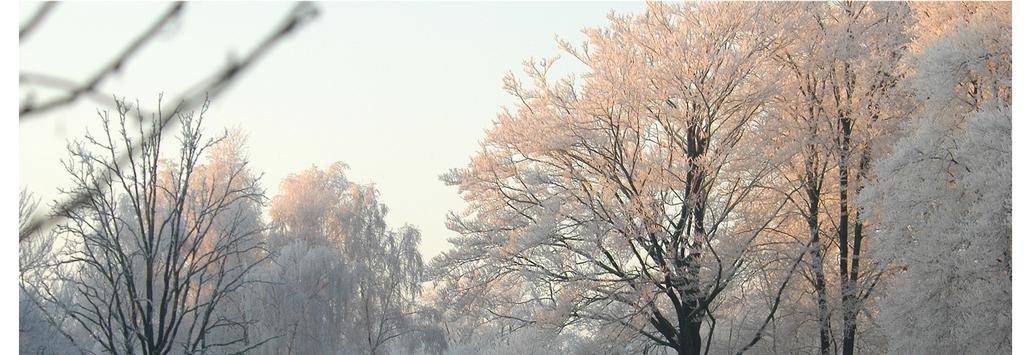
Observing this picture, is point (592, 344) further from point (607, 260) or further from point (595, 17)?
point (595, 17)

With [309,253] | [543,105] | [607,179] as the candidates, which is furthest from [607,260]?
[309,253]

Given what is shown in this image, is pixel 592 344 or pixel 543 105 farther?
pixel 543 105

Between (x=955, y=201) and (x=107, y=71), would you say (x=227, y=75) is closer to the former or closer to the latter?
(x=107, y=71)

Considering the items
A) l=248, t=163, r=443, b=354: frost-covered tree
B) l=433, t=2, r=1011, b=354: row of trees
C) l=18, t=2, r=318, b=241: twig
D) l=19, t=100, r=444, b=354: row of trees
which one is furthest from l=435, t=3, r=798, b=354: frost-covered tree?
l=18, t=2, r=318, b=241: twig

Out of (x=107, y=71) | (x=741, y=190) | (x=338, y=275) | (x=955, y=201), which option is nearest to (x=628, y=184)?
(x=741, y=190)

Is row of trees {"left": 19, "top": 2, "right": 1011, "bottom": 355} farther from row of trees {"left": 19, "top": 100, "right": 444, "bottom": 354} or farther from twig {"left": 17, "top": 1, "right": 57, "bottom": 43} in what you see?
twig {"left": 17, "top": 1, "right": 57, "bottom": 43}

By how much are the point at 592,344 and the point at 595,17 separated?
418 centimetres

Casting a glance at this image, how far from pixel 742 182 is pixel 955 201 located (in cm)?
316

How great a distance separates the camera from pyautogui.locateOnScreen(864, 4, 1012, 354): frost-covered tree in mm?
10570

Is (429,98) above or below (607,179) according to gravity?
above

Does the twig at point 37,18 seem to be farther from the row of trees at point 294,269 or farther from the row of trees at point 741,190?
the row of trees at point 294,269

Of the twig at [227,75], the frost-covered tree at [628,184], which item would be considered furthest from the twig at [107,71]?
the frost-covered tree at [628,184]

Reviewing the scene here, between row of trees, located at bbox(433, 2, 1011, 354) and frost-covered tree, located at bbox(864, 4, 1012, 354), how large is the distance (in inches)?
1.2
